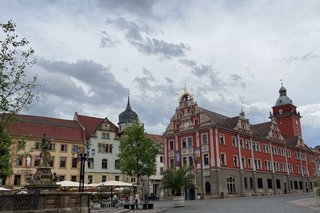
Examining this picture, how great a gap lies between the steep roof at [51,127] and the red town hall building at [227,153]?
17.8 m

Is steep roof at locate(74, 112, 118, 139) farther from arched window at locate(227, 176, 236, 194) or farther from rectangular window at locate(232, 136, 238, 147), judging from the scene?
arched window at locate(227, 176, 236, 194)

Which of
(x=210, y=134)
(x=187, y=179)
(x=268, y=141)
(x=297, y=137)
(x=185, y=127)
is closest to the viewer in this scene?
(x=187, y=179)

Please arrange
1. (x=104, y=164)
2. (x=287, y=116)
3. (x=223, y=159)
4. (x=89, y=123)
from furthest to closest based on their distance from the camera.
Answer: (x=287, y=116)
(x=89, y=123)
(x=104, y=164)
(x=223, y=159)

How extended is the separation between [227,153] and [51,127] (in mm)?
32002

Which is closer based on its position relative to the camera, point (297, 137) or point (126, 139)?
point (126, 139)

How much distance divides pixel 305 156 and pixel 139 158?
5746 centimetres

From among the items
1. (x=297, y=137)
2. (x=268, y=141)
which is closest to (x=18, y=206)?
(x=268, y=141)

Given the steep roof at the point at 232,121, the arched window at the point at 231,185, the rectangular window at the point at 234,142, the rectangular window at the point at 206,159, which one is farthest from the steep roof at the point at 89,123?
the arched window at the point at 231,185

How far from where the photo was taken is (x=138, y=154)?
4159 cm

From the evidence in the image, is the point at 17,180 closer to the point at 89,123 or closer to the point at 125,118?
the point at 89,123

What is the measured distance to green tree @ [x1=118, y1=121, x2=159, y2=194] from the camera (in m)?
41.2

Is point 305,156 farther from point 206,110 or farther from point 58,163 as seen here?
point 58,163

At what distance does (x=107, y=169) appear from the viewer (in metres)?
68.1

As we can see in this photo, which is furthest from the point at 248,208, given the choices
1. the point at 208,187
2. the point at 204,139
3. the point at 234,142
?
the point at 234,142
